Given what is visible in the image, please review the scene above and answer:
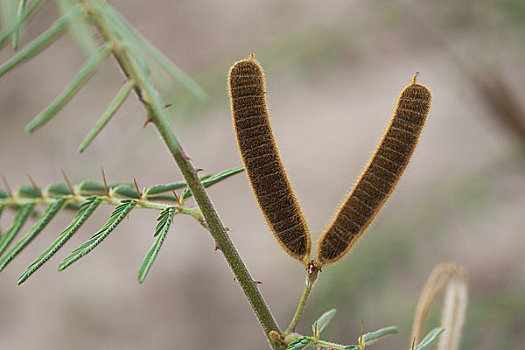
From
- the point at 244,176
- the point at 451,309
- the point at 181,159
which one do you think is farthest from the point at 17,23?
the point at 244,176

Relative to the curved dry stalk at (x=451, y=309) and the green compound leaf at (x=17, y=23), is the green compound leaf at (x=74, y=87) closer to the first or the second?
the green compound leaf at (x=17, y=23)

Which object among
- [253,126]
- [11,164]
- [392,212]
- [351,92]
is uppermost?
[11,164]

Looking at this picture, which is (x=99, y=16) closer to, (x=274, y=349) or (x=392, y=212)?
(x=274, y=349)

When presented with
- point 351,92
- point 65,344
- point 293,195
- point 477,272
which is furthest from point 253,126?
point 351,92

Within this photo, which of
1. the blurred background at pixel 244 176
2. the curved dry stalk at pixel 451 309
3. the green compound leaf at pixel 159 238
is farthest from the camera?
the blurred background at pixel 244 176

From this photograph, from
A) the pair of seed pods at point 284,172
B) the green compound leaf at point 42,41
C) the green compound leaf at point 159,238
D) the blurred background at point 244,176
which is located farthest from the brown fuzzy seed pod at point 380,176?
the blurred background at point 244,176

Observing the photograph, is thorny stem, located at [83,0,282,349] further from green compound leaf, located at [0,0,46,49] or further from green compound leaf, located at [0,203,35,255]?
green compound leaf, located at [0,203,35,255]
